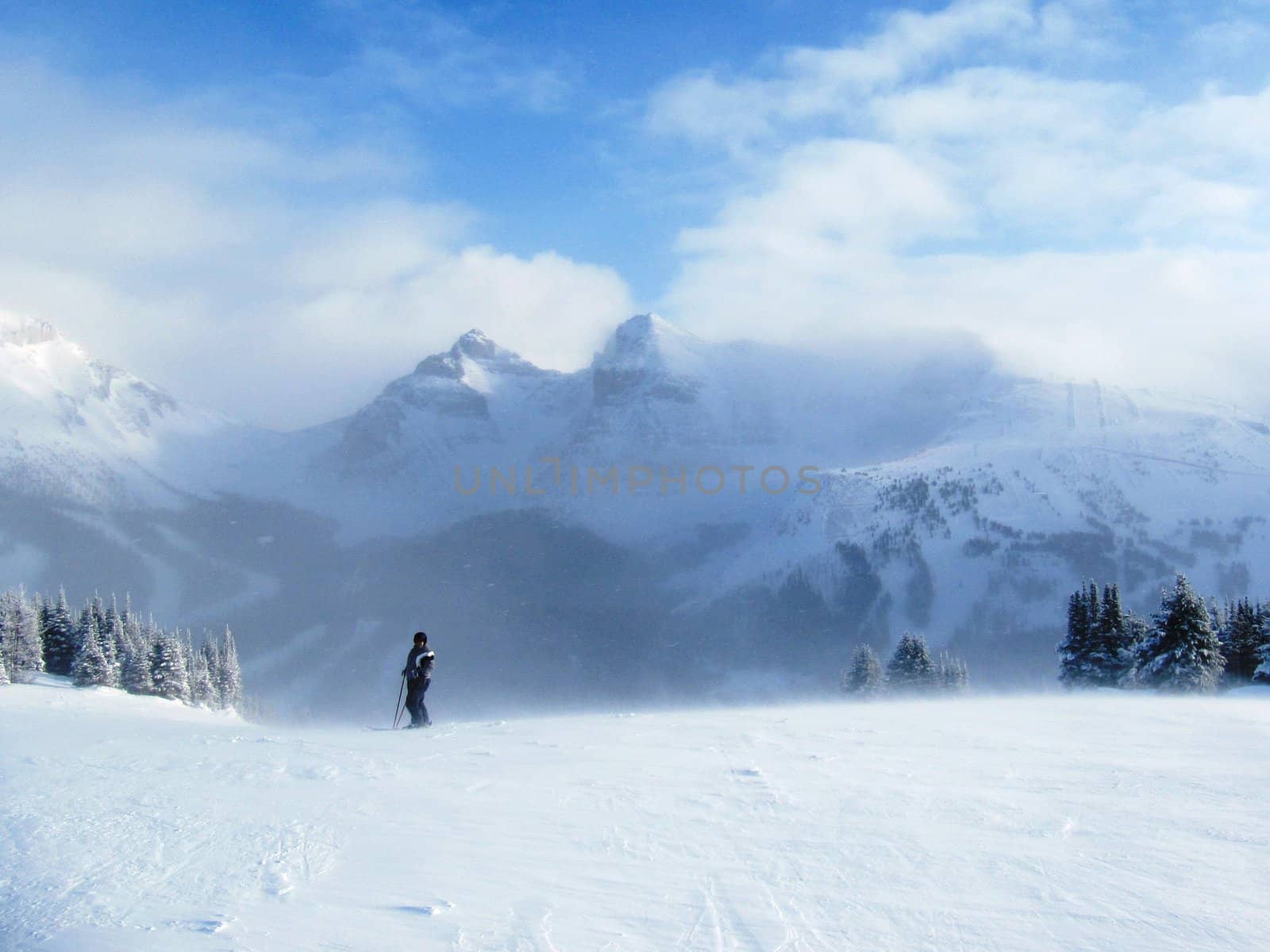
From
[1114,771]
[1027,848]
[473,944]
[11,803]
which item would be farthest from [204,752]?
[1114,771]

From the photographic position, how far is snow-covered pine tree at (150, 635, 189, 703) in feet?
210

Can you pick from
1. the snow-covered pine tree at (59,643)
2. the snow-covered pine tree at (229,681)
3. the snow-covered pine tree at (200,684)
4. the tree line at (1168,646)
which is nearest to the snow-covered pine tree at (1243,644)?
the tree line at (1168,646)

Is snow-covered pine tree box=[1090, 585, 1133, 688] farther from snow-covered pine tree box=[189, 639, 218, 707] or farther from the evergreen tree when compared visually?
the evergreen tree

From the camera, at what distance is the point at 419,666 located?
56.5ft

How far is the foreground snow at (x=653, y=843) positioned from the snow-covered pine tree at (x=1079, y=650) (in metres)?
26.4

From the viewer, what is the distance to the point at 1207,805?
29.6 feet

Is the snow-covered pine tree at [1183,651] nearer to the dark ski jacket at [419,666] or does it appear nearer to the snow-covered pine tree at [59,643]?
the dark ski jacket at [419,666]

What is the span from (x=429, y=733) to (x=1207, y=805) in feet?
34.4

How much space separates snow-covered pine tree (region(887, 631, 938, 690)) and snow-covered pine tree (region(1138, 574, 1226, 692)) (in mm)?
23683

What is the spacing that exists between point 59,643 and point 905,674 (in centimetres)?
5808

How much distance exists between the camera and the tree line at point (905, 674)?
184 feet

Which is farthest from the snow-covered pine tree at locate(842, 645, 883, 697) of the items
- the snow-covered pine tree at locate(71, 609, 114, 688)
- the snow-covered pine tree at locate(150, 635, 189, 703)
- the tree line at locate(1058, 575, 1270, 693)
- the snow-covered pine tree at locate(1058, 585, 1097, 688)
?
the snow-covered pine tree at locate(71, 609, 114, 688)

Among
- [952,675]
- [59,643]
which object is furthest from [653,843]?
[59,643]

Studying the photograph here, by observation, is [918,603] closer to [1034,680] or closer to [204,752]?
[1034,680]
